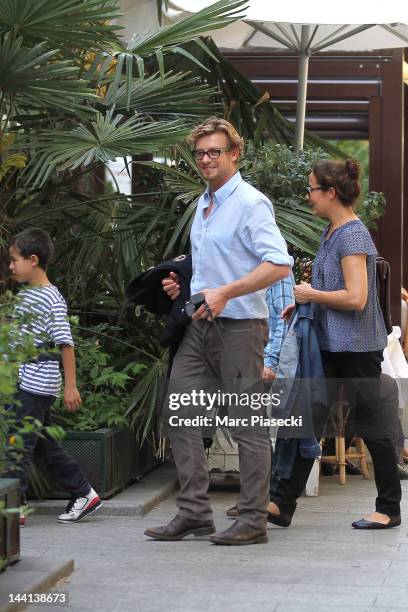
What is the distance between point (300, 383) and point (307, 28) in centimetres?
465

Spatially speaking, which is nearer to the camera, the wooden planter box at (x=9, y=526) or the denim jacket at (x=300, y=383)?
the wooden planter box at (x=9, y=526)

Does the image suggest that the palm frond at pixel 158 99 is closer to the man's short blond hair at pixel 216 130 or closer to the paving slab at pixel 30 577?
the man's short blond hair at pixel 216 130

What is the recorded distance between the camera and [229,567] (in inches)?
212

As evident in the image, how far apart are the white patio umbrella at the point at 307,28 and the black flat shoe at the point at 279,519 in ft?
11.6

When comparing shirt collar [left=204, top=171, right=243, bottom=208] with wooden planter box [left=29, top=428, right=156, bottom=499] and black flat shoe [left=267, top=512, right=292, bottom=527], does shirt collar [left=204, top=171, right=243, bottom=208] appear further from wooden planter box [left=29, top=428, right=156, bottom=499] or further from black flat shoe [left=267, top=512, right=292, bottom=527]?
wooden planter box [left=29, top=428, right=156, bottom=499]

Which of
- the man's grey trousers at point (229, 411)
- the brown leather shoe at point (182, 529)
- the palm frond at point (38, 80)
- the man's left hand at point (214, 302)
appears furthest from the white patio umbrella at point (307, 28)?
the brown leather shoe at point (182, 529)

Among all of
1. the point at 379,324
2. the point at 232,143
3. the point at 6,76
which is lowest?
the point at 379,324

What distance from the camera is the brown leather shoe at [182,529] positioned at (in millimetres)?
5910

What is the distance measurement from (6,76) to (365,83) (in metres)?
4.98

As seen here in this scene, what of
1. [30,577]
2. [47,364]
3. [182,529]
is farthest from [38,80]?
[30,577]

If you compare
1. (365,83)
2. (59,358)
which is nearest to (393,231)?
(365,83)

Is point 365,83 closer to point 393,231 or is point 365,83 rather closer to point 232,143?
point 393,231

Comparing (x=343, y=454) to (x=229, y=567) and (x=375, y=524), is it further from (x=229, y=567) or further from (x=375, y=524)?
(x=229, y=567)

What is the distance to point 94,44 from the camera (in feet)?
24.2
